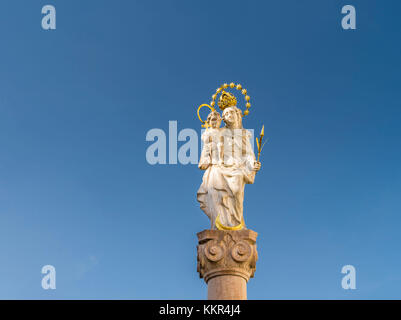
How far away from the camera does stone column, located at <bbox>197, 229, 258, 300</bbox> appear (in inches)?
715

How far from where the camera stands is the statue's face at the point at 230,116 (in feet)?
70.6

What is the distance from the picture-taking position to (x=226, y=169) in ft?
67.5

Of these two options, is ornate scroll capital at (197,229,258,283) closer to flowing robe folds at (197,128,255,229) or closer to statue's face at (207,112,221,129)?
flowing robe folds at (197,128,255,229)

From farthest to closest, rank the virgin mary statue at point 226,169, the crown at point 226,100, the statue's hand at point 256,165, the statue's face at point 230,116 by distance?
the crown at point 226,100 < the statue's face at point 230,116 < the statue's hand at point 256,165 < the virgin mary statue at point 226,169

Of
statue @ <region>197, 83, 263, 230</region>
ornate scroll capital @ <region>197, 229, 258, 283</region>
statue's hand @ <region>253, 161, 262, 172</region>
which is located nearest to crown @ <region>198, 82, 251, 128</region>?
statue @ <region>197, 83, 263, 230</region>

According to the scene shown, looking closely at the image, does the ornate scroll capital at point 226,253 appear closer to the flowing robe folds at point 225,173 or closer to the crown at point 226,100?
the flowing robe folds at point 225,173

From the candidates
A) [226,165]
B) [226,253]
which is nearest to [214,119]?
[226,165]

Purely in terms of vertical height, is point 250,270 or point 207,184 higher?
point 207,184

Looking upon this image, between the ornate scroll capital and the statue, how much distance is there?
0.48 meters

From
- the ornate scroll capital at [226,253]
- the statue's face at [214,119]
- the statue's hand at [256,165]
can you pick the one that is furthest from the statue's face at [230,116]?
the ornate scroll capital at [226,253]
